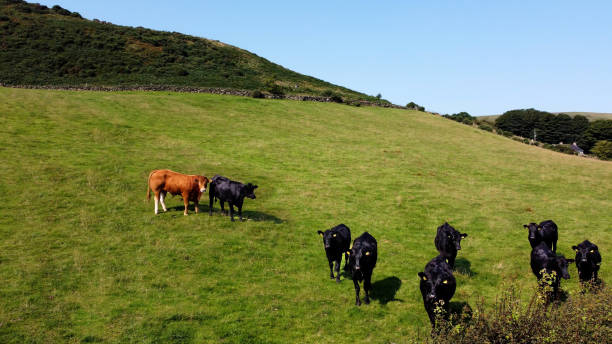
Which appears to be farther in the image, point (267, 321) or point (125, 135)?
point (125, 135)

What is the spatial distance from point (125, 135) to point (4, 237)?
54.9 feet

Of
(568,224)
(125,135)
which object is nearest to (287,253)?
(568,224)

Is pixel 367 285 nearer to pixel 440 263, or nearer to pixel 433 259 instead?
pixel 433 259

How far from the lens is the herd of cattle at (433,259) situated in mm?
11156

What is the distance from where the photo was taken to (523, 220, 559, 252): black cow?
15602mm

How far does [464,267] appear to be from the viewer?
15.3 m

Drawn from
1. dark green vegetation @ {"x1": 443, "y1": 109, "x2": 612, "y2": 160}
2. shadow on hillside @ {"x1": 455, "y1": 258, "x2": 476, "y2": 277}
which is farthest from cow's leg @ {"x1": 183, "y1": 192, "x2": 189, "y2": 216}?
dark green vegetation @ {"x1": 443, "y1": 109, "x2": 612, "y2": 160}

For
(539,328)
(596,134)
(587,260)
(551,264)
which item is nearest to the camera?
(539,328)

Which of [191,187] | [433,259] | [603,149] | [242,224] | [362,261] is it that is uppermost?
[603,149]

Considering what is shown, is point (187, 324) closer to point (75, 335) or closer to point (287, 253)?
point (75, 335)

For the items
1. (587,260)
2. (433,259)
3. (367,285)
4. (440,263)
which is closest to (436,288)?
(440,263)

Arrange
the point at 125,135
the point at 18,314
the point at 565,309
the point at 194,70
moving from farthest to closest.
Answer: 1. the point at 194,70
2. the point at 125,135
3. the point at 18,314
4. the point at 565,309

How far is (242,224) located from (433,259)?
937cm

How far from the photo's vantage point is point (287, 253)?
15.8 metres
